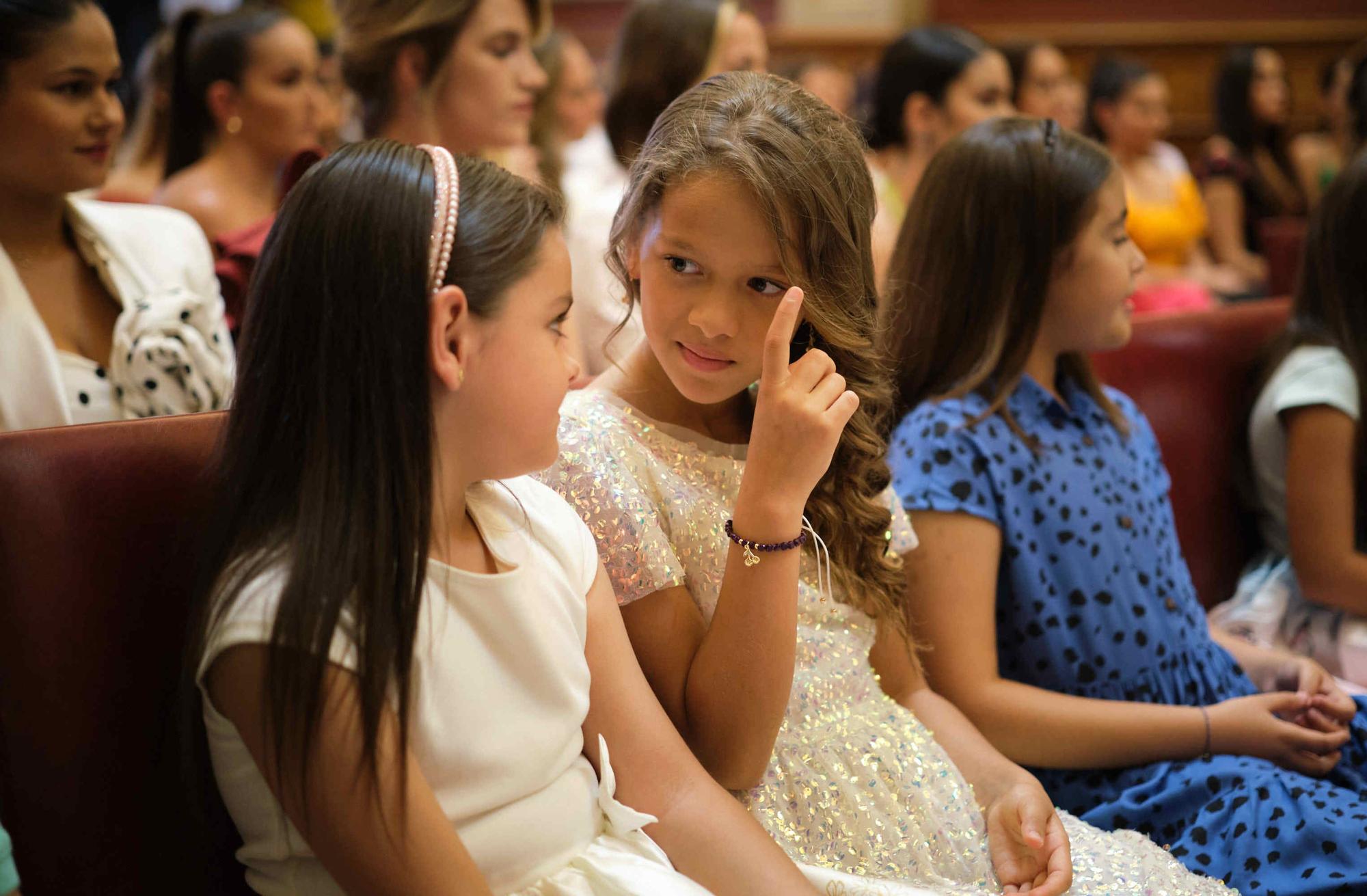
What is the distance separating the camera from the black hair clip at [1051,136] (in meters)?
1.72

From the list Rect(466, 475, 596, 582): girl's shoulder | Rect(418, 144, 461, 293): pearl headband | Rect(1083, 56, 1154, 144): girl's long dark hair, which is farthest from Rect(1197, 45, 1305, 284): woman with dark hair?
Rect(418, 144, 461, 293): pearl headband

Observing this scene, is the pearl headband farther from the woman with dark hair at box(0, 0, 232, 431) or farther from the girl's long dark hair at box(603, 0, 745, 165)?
the girl's long dark hair at box(603, 0, 745, 165)

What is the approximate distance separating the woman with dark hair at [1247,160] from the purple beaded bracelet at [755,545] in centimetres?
504

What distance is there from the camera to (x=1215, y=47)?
6.79 m

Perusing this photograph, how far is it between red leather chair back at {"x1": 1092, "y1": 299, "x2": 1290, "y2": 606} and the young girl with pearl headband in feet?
4.28

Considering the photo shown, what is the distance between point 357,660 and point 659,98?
2175 mm

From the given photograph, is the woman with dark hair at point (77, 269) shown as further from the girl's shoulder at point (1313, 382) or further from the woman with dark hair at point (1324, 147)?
the woman with dark hair at point (1324, 147)

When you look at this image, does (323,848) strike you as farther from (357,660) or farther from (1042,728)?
(1042,728)

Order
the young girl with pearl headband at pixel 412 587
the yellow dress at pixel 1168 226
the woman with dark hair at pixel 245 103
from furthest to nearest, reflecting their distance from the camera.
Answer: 1. the yellow dress at pixel 1168 226
2. the woman with dark hair at pixel 245 103
3. the young girl with pearl headband at pixel 412 587

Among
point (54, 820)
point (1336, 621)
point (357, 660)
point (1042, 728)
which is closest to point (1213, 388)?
point (1336, 621)

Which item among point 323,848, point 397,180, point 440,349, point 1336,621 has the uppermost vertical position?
point 397,180

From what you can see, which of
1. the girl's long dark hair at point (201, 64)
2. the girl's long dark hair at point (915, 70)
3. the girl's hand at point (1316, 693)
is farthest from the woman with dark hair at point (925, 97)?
the girl's hand at point (1316, 693)

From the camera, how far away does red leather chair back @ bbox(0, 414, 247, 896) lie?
3.49ft

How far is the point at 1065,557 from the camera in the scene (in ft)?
5.47
